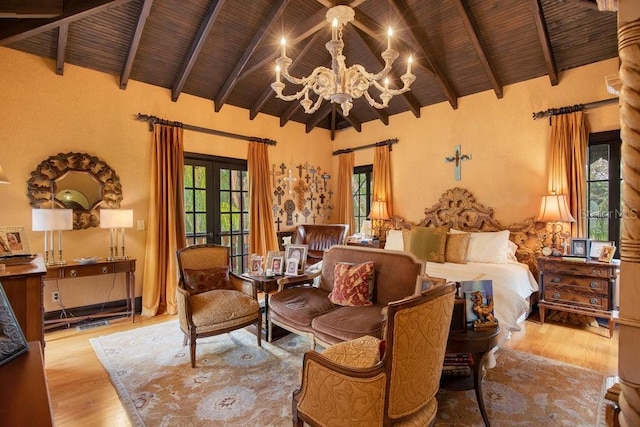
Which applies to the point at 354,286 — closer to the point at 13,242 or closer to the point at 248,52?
the point at 13,242

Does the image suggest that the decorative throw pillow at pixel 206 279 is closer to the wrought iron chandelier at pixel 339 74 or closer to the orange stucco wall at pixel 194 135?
the orange stucco wall at pixel 194 135

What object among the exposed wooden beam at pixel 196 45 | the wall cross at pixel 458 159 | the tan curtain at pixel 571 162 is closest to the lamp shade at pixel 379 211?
the wall cross at pixel 458 159

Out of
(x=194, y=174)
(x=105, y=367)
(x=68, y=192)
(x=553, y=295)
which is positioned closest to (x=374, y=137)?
(x=194, y=174)

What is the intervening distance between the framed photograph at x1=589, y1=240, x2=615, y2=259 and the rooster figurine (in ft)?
8.55

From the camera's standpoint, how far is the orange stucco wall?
3688 millimetres

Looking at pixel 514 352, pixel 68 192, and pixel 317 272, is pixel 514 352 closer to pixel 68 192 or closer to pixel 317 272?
pixel 317 272

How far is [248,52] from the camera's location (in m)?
4.18

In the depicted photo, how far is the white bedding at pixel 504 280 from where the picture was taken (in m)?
2.94

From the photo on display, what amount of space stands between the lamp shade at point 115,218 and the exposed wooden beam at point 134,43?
1734 millimetres

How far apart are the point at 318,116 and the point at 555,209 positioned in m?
4.36

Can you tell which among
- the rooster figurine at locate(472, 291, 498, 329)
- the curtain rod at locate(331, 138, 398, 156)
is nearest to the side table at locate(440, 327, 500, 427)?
the rooster figurine at locate(472, 291, 498, 329)

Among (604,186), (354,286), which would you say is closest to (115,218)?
(354,286)

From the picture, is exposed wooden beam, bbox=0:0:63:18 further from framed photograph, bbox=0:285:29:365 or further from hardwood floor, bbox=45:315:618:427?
hardwood floor, bbox=45:315:618:427

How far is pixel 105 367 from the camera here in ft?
9.29
